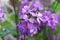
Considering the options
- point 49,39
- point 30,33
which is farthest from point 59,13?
point 30,33

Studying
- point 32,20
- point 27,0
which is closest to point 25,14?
point 32,20

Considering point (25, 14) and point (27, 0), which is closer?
point (25, 14)

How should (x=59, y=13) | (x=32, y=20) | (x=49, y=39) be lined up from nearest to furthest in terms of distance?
1. (x=32, y=20)
2. (x=49, y=39)
3. (x=59, y=13)

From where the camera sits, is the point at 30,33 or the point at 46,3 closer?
the point at 30,33

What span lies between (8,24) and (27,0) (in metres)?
0.11

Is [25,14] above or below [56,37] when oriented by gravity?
above

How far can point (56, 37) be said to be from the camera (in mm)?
767

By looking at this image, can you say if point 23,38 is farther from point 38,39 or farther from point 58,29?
point 58,29

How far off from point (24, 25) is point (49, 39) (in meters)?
0.16

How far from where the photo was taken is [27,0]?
74cm

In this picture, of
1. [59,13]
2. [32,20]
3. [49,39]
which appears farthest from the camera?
[59,13]

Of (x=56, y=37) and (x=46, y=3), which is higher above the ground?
(x=46, y=3)

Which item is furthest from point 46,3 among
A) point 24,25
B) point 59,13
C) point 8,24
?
point 24,25

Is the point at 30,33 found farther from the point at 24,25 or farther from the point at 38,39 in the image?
the point at 38,39
